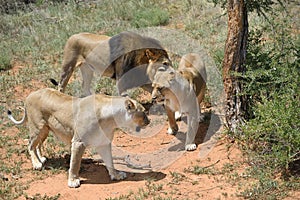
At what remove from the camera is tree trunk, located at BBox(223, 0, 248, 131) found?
22.0 ft

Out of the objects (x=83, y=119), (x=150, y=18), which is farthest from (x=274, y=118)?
(x=150, y=18)

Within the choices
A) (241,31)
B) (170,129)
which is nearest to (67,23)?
(170,129)

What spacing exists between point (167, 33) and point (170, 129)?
477cm

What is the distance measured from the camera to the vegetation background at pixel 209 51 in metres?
5.95

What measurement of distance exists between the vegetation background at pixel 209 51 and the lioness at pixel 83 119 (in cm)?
79

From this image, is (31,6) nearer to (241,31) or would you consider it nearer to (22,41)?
(22,41)

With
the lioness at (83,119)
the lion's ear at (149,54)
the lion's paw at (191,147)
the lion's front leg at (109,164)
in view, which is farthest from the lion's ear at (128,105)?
the lion's ear at (149,54)

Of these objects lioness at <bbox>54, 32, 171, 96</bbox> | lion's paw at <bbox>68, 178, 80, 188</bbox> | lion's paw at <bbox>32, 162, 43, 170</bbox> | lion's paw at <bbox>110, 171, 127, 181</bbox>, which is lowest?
lion's paw at <bbox>32, 162, 43, 170</bbox>

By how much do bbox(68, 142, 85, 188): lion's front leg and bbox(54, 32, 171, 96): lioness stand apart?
2.21 m

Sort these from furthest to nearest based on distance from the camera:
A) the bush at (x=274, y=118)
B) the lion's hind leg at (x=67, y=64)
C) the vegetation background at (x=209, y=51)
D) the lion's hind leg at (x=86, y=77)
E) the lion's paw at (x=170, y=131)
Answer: the lion's hind leg at (x=86, y=77), the lion's hind leg at (x=67, y=64), the lion's paw at (x=170, y=131), the vegetation background at (x=209, y=51), the bush at (x=274, y=118)

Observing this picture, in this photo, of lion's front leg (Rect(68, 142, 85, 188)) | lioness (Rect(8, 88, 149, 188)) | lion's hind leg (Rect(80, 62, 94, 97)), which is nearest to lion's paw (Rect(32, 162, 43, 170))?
lioness (Rect(8, 88, 149, 188))

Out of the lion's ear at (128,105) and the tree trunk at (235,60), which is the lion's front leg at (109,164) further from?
the tree trunk at (235,60)

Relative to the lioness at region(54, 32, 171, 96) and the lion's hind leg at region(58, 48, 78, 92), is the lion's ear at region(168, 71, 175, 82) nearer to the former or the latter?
the lioness at region(54, 32, 171, 96)

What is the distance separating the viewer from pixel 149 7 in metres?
14.0
